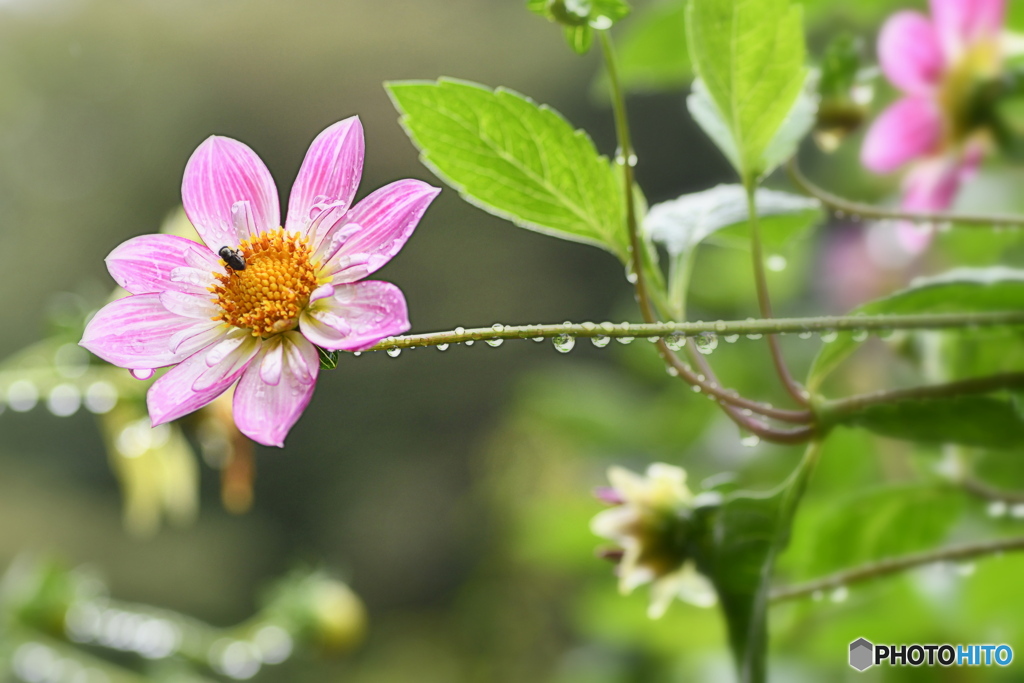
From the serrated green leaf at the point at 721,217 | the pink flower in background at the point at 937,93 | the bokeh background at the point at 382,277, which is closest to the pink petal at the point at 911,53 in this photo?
the pink flower in background at the point at 937,93

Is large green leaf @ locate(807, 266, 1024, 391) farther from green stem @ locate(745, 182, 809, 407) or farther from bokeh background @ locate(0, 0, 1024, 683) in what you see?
bokeh background @ locate(0, 0, 1024, 683)

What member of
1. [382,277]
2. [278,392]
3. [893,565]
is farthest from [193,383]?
[382,277]

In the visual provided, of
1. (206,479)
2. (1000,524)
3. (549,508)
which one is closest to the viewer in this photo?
(1000,524)

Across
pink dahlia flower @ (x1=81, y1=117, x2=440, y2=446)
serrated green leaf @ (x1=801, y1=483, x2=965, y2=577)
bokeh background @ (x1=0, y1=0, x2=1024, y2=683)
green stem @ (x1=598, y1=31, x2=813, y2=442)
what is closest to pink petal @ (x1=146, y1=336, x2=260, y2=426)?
pink dahlia flower @ (x1=81, y1=117, x2=440, y2=446)

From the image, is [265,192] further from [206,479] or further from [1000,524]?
[206,479]

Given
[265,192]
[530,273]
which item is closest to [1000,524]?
[265,192]

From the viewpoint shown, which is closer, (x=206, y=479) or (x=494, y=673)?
(x=494, y=673)
